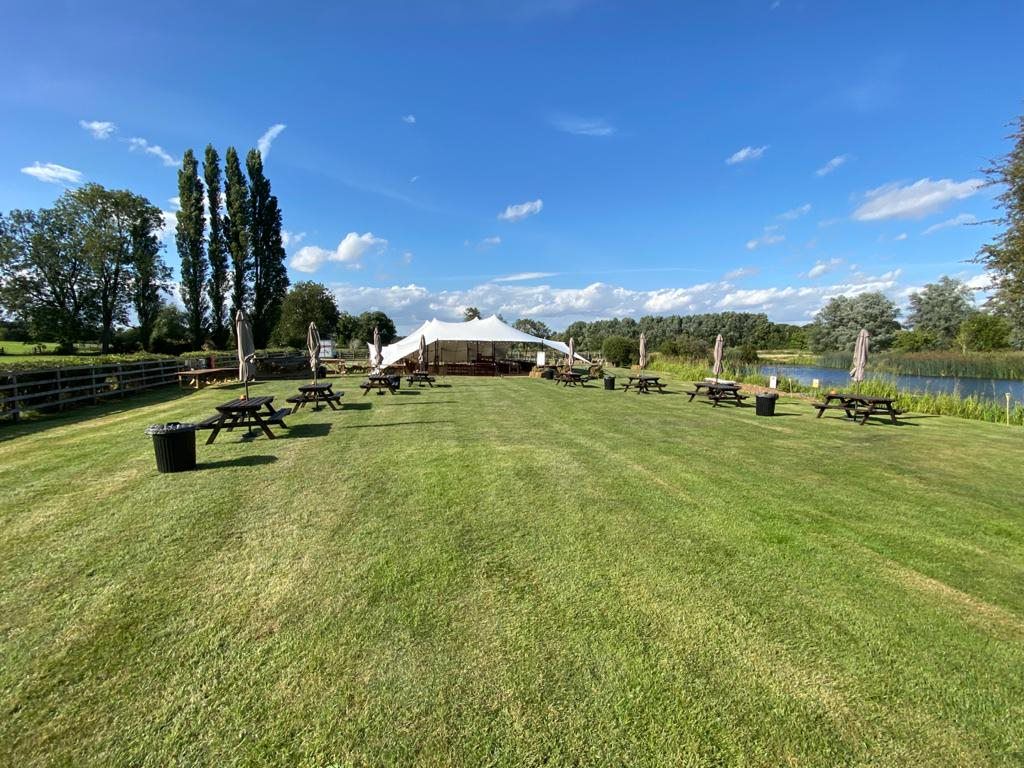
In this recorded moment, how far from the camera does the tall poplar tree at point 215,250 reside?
2555 cm

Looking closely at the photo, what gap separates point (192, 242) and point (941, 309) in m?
58.2

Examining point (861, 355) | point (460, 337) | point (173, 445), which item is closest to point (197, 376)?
point (173, 445)

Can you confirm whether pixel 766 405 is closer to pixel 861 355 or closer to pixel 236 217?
pixel 861 355

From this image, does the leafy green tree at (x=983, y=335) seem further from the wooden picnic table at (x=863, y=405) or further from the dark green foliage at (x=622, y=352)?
the wooden picnic table at (x=863, y=405)

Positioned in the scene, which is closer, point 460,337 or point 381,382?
point 381,382

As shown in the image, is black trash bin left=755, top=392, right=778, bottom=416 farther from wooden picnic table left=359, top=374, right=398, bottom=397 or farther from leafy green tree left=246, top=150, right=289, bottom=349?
leafy green tree left=246, top=150, right=289, bottom=349

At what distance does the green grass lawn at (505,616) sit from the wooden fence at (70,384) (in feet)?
14.9

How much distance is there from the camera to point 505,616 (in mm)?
2416

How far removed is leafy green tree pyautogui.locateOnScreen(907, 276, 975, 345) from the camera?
37656 millimetres

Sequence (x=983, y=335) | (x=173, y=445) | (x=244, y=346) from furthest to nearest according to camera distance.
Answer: (x=983, y=335) < (x=244, y=346) < (x=173, y=445)

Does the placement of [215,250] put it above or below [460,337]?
above

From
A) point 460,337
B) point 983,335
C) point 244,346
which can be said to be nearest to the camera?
point 244,346

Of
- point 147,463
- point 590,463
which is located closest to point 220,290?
point 147,463

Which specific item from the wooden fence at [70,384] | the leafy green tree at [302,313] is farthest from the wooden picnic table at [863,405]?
the leafy green tree at [302,313]
